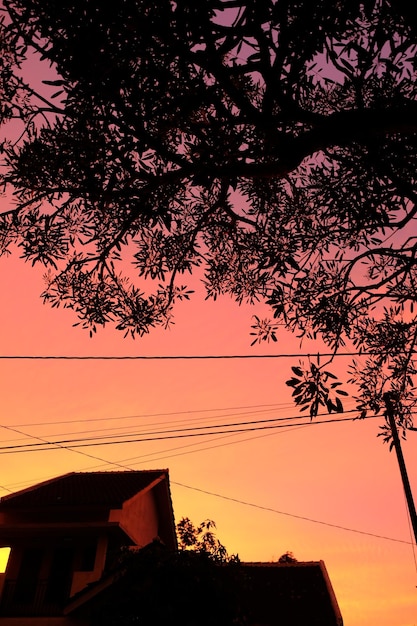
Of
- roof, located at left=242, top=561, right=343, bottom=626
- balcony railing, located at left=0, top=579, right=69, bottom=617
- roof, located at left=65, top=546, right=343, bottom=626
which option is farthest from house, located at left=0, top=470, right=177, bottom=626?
roof, located at left=242, top=561, right=343, bottom=626

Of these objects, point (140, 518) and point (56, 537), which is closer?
point (56, 537)

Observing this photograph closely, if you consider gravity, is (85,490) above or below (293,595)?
above

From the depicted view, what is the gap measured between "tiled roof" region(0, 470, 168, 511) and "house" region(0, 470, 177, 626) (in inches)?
1.8

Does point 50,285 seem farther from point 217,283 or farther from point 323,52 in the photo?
point 323,52

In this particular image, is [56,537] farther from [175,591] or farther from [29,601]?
[175,591]

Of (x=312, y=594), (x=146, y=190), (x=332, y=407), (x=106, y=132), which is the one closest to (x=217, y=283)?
(x=146, y=190)

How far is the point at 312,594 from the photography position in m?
19.9

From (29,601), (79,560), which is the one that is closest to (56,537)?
(79,560)

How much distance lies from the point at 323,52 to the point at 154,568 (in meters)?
13.0

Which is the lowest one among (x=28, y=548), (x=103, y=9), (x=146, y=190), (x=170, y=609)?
(x=170, y=609)

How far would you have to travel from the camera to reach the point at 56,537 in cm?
2017

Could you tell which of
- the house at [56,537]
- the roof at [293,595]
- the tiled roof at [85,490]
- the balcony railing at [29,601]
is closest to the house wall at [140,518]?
the house at [56,537]

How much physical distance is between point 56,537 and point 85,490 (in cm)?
251

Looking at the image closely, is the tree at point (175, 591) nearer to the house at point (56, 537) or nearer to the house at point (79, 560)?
the house at point (79, 560)
